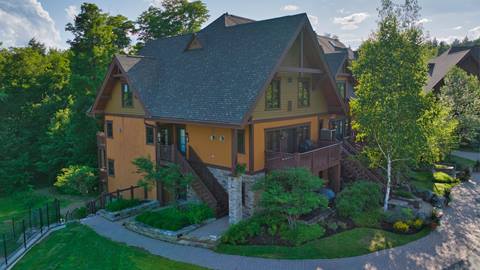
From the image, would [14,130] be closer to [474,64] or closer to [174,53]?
[174,53]

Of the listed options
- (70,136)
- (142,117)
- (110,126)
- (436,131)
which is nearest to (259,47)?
(142,117)

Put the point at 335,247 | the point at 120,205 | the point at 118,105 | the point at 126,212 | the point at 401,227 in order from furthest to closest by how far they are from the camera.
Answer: the point at 118,105 → the point at 120,205 → the point at 126,212 → the point at 401,227 → the point at 335,247

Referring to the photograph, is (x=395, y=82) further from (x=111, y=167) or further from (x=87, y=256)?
(x=111, y=167)

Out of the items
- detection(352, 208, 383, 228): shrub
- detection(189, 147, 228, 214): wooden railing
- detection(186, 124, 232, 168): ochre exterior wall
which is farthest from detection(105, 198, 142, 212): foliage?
detection(352, 208, 383, 228): shrub

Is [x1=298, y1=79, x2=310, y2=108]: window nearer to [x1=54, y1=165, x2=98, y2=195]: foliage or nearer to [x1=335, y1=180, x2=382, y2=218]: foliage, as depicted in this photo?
[x1=335, y1=180, x2=382, y2=218]: foliage

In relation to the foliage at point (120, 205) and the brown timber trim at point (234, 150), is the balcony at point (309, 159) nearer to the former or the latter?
the brown timber trim at point (234, 150)

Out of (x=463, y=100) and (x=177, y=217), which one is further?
(x=463, y=100)

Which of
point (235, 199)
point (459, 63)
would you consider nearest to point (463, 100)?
point (459, 63)
